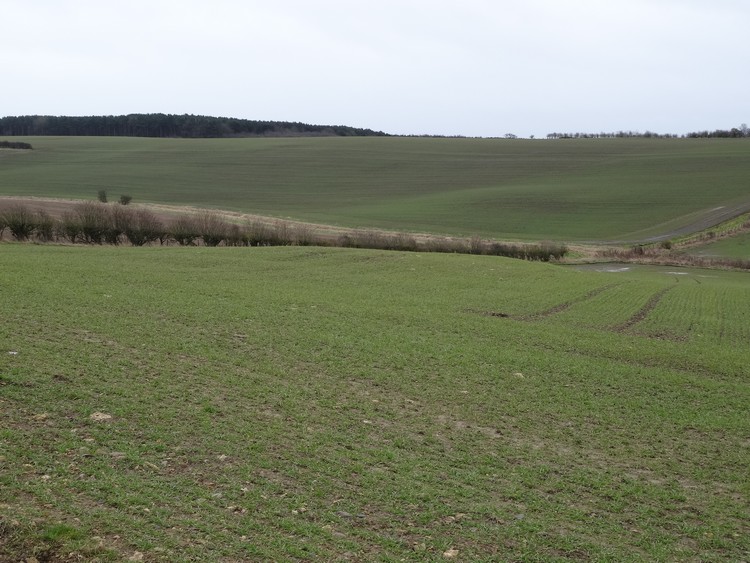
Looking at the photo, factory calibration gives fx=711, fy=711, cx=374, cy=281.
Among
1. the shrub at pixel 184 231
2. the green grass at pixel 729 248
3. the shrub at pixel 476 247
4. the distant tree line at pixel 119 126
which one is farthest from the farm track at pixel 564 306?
the distant tree line at pixel 119 126

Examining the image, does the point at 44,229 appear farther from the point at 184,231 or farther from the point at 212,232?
the point at 212,232

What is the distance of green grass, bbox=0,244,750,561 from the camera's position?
25.5ft

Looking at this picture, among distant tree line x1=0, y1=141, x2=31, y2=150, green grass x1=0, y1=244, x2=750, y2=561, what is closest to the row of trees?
green grass x1=0, y1=244, x2=750, y2=561

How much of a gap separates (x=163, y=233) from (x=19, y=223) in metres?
8.34

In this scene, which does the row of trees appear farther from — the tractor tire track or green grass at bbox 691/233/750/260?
the tractor tire track

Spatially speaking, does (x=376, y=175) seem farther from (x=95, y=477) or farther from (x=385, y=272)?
(x=95, y=477)

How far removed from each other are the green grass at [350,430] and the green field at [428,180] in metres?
52.1

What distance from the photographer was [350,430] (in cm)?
1128

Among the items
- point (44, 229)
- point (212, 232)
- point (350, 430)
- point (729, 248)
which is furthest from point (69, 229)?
point (729, 248)

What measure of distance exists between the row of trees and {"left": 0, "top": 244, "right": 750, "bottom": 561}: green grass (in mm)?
20266

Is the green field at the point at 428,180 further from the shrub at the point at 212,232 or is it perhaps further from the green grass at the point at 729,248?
the shrub at the point at 212,232

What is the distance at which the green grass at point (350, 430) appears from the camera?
7.77 meters

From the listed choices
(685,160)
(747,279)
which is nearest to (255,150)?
(685,160)

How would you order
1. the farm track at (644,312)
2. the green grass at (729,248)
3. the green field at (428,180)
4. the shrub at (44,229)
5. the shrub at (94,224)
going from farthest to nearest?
the green field at (428,180)
the green grass at (729,248)
the shrub at (94,224)
the shrub at (44,229)
the farm track at (644,312)
